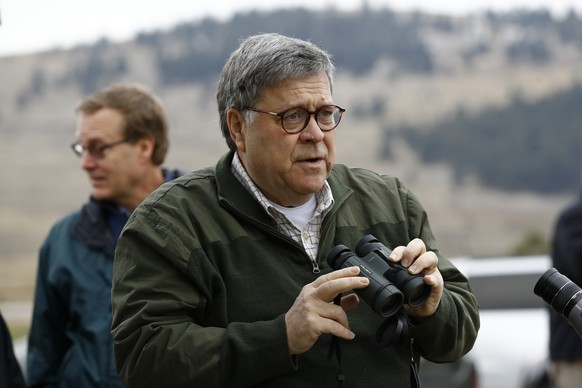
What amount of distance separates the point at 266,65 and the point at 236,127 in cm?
26

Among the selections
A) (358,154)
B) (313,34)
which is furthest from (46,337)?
(313,34)

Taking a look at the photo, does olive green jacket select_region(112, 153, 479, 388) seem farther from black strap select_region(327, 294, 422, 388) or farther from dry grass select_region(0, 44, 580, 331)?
dry grass select_region(0, 44, 580, 331)

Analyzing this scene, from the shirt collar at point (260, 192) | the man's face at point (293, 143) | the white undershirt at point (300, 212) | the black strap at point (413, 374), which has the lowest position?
the black strap at point (413, 374)

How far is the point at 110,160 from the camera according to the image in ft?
14.6

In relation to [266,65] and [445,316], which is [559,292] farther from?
A: [266,65]

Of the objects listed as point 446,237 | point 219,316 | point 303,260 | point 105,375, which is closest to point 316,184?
point 303,260

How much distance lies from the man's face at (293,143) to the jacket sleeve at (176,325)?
1.10 ft

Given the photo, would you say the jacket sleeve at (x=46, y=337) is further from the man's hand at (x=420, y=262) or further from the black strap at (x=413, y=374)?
the man's hand at (x=420, y=262)

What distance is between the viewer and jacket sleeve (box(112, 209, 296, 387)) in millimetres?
2672

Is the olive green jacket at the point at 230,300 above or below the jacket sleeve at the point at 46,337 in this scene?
above

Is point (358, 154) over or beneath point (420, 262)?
beneath

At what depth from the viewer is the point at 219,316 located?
2840 mm

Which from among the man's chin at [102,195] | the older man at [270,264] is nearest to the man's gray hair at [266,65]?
the older man at [270,264]

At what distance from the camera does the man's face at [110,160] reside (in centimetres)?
442
